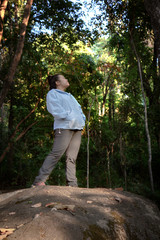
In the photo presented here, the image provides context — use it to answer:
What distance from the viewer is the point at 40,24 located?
29.3 feet

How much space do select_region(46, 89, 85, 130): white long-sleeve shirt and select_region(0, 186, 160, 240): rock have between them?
1049 mm

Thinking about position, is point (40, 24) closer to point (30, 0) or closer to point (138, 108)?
point (30, 0)

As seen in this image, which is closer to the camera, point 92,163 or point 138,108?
point 138,108

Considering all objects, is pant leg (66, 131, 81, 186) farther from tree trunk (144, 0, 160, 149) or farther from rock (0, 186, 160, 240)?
tree trunk (144, 0, 160, 149)

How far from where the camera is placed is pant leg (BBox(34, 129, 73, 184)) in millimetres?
3785

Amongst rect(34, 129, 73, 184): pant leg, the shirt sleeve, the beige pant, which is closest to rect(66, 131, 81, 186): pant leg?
the beige pant

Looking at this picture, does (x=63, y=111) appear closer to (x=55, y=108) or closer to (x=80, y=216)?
(x=55, y=108)

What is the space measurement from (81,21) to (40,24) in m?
1.50

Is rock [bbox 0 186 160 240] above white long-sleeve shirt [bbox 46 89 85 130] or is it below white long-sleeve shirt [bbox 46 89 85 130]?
below

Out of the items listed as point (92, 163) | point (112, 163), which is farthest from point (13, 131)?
point (112, 163)

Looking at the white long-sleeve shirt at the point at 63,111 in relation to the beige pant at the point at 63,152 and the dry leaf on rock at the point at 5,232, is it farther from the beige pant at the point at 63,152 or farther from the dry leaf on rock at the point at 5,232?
the dry leaf on rock at the point at 5,232

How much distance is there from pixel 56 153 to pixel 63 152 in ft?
0.38

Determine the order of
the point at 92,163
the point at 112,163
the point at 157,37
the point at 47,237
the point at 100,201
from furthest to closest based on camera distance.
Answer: the point at 92,163 → the point at 112,163 → the point at 157,37 → the point at 100,201 → the point at 47,237

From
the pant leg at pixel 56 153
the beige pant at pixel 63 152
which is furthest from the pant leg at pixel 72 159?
the pant leg at pixel 56 153
